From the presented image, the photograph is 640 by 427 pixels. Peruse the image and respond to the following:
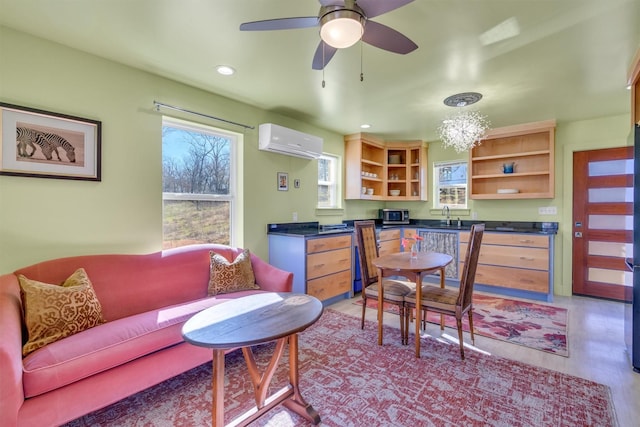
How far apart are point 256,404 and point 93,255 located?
168 centimetres

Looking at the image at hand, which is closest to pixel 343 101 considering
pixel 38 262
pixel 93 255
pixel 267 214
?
pixel 267 214

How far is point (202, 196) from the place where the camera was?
318 cm

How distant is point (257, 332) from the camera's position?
1.45 m

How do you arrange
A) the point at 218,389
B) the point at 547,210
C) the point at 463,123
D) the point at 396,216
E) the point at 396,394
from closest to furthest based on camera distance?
the point at 218,389 < the point at 396,394 < the point at 463,123 < the point at 547,210 < the point at 396,216

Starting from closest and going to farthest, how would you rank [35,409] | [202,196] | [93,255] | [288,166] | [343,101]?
[35,409] < [93,255] < [202,196] < [343,101] < [288,166]

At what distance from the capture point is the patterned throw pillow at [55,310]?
1.70 metres

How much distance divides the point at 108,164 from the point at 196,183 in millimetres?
817

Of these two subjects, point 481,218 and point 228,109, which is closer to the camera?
point 228,109

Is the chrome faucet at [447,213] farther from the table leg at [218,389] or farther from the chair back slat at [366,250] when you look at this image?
the table leg at [218,389]

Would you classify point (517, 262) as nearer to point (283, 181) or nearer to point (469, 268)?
point (469, 268)

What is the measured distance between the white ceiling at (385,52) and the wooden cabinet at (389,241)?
2.06 metres

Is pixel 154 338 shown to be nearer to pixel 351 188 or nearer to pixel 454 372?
pixel 454 372

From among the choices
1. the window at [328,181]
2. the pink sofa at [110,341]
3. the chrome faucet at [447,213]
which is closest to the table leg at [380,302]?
the pink sofa at [110,341]

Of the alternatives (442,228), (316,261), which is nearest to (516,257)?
(442,228)
